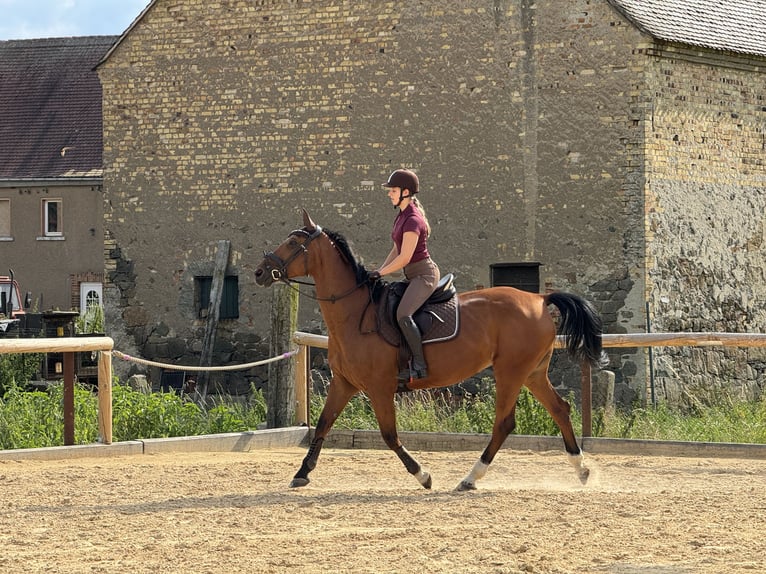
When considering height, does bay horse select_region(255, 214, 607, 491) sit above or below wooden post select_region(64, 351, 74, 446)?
above

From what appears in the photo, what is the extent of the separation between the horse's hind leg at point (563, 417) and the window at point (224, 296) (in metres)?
15.3

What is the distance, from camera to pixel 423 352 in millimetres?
11602

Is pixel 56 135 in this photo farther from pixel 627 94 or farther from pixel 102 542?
pixel 102 542

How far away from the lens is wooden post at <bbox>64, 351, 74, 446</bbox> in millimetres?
14297

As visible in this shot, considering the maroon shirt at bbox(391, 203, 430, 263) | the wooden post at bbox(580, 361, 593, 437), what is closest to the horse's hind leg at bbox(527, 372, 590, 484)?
the maroon shirt at bbox(391, 203, 430, 263)

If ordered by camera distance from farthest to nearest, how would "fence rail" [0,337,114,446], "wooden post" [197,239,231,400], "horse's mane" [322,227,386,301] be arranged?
"wooden post" [197,239,231,400] → "fence rail" [0,337,114,446] → "horse's mane" [322,227,386,301]

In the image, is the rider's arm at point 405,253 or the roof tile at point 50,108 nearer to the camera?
the rider's arm at point 405,253

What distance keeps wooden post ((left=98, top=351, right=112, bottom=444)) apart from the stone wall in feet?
36.9

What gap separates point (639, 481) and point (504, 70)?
43.1ft

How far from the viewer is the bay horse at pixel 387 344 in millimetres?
11594

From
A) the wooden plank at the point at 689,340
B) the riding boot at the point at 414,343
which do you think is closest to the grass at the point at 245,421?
the wooden plank at the point at 689,340

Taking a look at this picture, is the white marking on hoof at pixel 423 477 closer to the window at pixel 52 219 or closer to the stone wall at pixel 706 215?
the stone wall at pixel 706 215

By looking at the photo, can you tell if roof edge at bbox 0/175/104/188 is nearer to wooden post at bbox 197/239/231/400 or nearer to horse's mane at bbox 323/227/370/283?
→ wooden post at bbox 197/239/231/400

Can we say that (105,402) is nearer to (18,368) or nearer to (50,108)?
(18,368)
